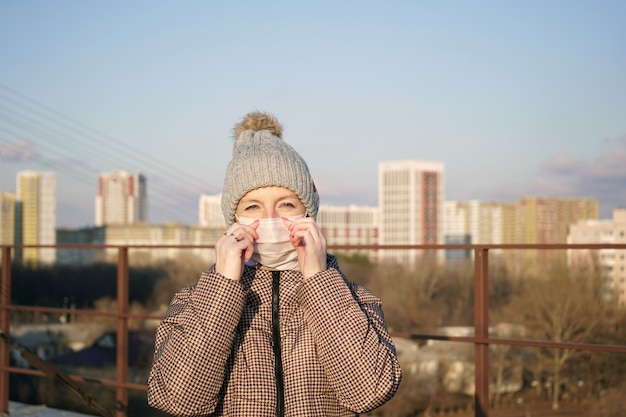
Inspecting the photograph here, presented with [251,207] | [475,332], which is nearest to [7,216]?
[475,332]

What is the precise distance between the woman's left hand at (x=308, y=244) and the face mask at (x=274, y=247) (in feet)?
0.05

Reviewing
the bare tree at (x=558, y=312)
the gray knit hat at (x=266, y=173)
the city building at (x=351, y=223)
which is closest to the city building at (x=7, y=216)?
the city building at (x=351, y=223)

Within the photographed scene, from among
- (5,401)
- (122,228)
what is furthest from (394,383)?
(122,228)

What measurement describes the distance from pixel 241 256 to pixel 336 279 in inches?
6.9

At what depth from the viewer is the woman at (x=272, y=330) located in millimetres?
1410

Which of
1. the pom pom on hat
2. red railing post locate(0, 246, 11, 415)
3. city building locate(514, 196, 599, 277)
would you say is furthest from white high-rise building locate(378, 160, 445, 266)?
the pom pom on hat

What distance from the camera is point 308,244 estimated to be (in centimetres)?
142

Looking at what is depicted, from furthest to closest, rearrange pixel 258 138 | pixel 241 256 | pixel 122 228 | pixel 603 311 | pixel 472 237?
1. pixel 472 237
2. pixel 122 228
3. pixel 603 311
4. pixel 258 138
5. pixel 241 256

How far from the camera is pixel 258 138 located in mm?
1652

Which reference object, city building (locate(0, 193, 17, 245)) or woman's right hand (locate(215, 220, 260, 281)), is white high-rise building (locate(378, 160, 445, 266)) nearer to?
city building (locate(0, 193, 17, 245))

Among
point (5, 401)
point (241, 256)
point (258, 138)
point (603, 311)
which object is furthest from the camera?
point (603, 311)

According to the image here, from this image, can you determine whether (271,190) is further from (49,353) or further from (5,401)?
(49,353)

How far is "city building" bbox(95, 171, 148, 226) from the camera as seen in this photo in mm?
144750

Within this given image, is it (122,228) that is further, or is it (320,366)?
(122,228)
